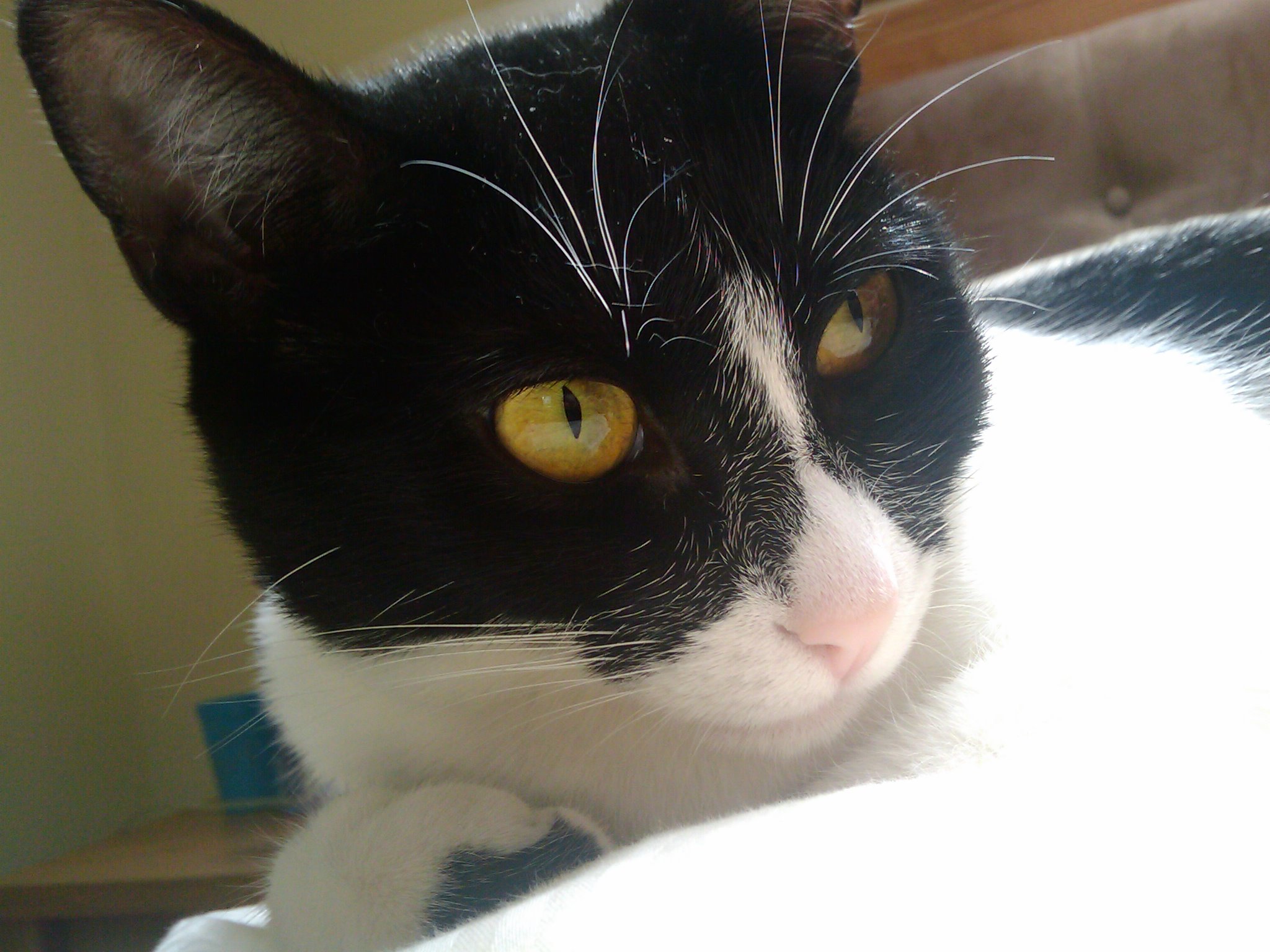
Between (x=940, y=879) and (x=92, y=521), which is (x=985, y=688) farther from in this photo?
(x=92, y=521)

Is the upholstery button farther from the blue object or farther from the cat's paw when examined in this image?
the blue object

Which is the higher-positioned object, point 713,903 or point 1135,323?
point 1135,323

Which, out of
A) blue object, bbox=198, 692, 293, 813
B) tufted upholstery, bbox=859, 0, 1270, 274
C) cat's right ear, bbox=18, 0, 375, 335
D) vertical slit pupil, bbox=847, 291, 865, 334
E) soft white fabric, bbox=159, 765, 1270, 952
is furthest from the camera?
tufted upholstery, bbox=859, 0, 1270, 274

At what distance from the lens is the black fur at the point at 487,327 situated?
46cm

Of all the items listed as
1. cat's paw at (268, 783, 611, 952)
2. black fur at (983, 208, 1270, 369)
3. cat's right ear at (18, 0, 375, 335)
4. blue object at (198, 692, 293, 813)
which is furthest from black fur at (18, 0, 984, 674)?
blue object at (198, 692, 293, 813)

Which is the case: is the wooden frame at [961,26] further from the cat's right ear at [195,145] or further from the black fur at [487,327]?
the cat's right ear at [195,145]

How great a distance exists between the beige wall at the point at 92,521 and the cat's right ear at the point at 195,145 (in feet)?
2.30

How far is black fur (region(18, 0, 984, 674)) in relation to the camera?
18.2 inches

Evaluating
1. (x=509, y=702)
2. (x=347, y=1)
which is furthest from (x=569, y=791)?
(x=347, y=1)

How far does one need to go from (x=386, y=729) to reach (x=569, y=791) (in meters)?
0.14

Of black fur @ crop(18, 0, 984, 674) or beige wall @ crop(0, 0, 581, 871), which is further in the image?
beige wall @ crop(0, 0, 581, 871)

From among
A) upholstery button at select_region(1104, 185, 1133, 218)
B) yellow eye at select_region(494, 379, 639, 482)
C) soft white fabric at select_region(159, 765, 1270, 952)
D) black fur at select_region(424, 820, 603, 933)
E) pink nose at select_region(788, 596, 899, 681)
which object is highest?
upholstery button at select_region(1104, 185, 1133, 218)

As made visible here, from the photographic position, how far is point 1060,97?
1.38 meters

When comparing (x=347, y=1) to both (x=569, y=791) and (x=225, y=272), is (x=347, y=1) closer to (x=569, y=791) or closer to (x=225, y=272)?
(x=225, y=272)
